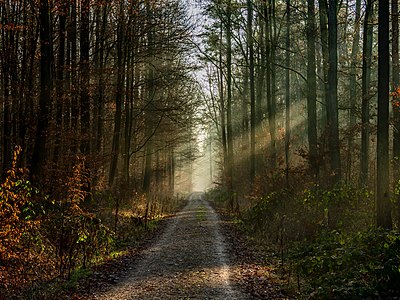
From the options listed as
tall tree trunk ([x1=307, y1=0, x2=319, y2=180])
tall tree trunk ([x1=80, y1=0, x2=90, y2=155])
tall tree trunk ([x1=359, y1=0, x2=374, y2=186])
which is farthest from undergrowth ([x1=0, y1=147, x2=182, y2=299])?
tall tree trunk ([x1=359, y1=0, x2=374, y2=186])

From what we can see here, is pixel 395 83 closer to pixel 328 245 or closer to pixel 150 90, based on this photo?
pixel 328 245

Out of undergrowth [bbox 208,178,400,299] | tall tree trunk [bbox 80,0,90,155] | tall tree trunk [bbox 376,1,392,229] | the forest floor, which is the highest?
tall tree trunk [bbox 80,0,90,155]

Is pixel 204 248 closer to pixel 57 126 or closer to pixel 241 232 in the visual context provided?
pixel 241 232

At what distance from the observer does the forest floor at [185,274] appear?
8.17 meters

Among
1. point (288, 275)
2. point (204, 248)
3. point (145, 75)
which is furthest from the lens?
point (145, 75)

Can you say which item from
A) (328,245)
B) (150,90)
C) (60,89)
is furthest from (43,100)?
(150,90)

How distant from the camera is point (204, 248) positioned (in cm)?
1278

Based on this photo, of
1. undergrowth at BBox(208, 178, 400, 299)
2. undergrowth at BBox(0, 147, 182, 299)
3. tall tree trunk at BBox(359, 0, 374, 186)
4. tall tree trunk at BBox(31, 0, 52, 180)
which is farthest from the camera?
tall tree trunk at BBox(359, 0, 374, 186)

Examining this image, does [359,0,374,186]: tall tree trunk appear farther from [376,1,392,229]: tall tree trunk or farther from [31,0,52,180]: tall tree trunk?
[31,0,52,180]: tall tree trunk

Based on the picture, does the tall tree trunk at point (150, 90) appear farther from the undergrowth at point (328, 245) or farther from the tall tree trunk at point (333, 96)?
the undergrowth at point (328, 245)

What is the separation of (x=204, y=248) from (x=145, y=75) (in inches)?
652

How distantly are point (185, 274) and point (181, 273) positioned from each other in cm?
14

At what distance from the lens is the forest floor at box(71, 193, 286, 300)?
8.17 m

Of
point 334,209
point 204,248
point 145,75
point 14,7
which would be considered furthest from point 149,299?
point 145,75
